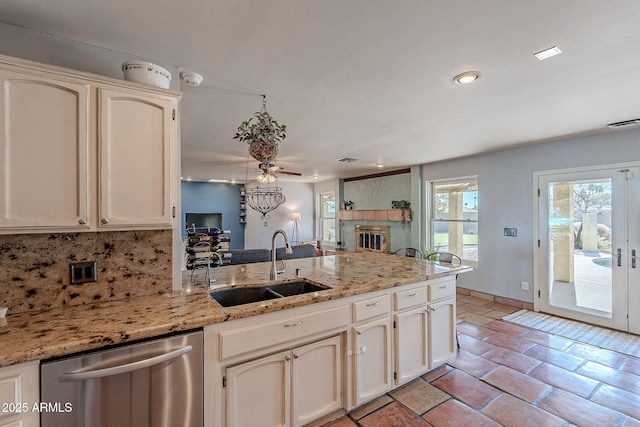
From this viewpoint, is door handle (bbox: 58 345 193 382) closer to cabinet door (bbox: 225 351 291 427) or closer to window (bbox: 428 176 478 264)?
cabinet door (bbox: 225 351 291 427)

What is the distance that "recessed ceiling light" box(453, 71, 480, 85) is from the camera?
2002mm

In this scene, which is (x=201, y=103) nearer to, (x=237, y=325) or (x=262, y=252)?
(x=237, y=325)

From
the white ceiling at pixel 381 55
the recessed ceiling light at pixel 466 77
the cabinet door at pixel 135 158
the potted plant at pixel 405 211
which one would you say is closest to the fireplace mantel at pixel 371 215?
the potted plant at pixel 405 211

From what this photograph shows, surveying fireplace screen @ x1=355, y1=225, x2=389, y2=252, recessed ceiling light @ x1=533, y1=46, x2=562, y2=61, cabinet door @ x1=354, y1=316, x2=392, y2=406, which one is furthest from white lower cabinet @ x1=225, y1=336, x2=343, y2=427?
fireplace screen @ x1=355, y1=225, x2=389, y2=252

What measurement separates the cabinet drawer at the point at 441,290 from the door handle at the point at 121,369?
1.91 metres

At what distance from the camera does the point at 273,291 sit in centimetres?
218

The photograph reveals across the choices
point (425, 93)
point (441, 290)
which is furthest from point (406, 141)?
point (441, 290)

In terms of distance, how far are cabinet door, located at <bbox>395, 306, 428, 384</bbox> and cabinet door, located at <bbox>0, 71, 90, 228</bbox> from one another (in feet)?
7.11

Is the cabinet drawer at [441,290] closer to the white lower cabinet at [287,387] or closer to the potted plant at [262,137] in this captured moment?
the white lower cabinet at [287,387]

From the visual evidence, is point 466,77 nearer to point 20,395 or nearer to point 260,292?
point 260,292

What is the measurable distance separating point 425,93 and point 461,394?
242 centimetres

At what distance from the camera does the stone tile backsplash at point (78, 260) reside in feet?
4.99

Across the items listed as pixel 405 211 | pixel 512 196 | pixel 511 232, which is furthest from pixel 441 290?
pixel 405 211

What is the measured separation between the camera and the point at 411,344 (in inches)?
91.8
